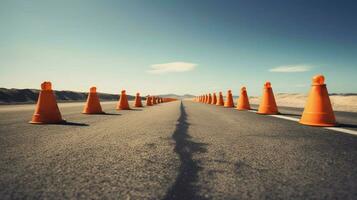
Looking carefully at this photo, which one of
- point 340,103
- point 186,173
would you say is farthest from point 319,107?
point 340,103

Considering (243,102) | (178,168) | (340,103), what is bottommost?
(178,168)

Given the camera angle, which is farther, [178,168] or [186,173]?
[178,168]

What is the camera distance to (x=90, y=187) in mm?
2125

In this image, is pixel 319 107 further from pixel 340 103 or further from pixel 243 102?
pixel 340 103

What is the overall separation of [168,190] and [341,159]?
199cm

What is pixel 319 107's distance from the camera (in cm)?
659

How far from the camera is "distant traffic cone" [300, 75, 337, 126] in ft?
21.3

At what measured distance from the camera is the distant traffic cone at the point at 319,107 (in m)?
6.48

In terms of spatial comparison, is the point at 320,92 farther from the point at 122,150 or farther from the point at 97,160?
the point at 97,160

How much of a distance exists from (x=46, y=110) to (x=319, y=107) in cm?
632

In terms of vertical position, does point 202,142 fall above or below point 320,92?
below

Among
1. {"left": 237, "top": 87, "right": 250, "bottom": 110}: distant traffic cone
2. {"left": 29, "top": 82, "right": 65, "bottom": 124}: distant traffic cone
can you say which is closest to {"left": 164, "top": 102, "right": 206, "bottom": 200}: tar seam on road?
{"left": 29, "top": 82, "right": 65, "bottom": 124}: distant traffic cone

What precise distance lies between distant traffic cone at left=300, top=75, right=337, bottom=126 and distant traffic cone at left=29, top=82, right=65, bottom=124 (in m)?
5.84

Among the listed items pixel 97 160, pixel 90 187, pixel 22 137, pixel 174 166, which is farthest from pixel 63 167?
pixel 22 137
